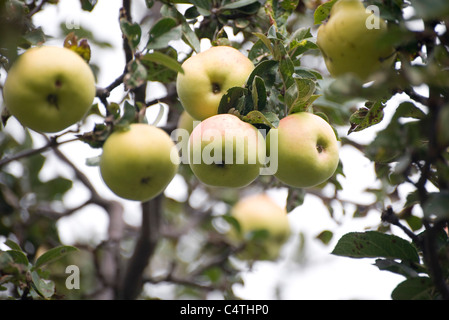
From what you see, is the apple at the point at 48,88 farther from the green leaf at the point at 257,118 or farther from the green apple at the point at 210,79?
the green leaf at the point at 257,118

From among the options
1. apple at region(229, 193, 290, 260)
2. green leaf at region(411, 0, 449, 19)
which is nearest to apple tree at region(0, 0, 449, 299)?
green leaf at region(411, 0, 449, 19)

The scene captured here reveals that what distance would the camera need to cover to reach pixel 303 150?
1.20 meters

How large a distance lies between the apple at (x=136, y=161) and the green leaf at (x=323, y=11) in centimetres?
47

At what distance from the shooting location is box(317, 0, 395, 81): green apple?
108 cm

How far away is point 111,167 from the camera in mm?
1211

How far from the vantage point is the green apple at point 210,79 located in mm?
1290

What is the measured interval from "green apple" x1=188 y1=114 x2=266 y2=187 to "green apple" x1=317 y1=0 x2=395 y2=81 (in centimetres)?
24

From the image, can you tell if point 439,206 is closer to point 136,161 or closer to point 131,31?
point 136,161

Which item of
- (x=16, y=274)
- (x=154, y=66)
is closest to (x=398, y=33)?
(x=154, y=66)

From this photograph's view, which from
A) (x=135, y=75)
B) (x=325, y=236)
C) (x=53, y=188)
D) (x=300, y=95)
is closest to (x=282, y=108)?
(x=300, y=95)

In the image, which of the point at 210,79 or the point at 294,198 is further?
the point at 294,198

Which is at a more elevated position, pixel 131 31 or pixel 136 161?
pixel 131 31

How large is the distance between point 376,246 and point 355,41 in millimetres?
472

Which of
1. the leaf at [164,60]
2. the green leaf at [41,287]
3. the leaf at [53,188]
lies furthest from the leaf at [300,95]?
the leaf at [53,188]
